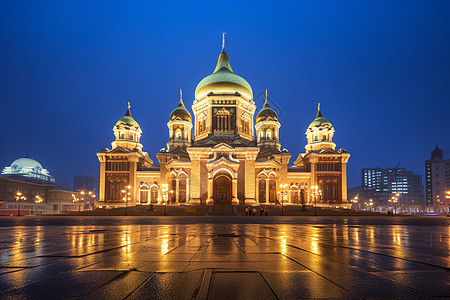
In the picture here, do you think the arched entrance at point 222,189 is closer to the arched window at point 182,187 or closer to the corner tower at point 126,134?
the arched window at point 182,187

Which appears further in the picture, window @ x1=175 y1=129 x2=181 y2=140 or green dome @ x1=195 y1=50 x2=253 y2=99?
window @ x1=175 y1=129 x2=181 y2=140

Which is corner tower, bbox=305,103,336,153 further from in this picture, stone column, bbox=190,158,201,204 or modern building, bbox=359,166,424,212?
modern building, bbox=359,166,424,212

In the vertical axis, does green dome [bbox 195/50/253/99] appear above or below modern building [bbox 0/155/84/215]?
above

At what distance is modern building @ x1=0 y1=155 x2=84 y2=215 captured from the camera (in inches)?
3229

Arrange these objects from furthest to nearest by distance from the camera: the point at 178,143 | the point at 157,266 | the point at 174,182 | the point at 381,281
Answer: the point at 178,143 < the point at 174,182 < the point at 157,266 < the point at 381,281

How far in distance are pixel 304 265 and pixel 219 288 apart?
230 cm

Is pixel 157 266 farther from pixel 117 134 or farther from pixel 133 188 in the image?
pixel 117 134

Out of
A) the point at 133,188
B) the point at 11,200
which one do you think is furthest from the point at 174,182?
the point at 11,200

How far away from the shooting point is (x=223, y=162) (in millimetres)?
56438

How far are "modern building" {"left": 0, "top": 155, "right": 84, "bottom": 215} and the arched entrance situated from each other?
2878 cm

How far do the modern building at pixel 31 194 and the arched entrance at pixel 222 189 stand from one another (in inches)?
1133

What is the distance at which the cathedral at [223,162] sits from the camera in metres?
57.9

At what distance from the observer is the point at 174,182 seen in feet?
211

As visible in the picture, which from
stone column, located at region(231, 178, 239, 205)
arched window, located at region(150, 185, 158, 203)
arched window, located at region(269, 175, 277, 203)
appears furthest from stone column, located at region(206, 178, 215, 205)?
arched window, located at region(150, 185, 158, 203)
